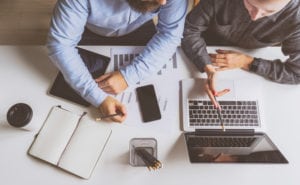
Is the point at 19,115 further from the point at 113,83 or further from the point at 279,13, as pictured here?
the point at 279,13

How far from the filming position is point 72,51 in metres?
1.17

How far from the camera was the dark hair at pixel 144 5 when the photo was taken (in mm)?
1020

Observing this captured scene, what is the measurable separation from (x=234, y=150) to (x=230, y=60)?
35 cm

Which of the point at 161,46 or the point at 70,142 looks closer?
the point at 70,142

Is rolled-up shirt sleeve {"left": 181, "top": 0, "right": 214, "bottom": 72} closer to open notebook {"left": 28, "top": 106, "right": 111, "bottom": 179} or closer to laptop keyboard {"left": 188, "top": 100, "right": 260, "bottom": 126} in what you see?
laptop keyboard {"left": 188, "top": 100, "right": 260, "bottom": 126}

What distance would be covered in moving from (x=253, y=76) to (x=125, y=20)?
1.67 feet

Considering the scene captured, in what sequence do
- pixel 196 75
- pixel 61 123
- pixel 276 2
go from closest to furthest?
pixel 276 2 → pixel 61 123 → pixel 196 75

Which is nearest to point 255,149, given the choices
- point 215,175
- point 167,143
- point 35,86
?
point 215,175

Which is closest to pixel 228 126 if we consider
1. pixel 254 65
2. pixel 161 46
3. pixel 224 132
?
pixel 224 132

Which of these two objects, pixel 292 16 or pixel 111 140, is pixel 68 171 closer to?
pixel 111 140

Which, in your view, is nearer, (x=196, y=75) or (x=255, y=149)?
(x=255, y=149)

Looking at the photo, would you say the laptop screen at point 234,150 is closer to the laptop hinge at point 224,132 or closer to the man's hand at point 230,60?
the laptop hinge at point 224,132

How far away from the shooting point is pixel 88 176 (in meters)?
1.10

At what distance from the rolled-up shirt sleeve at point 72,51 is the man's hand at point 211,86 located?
14.2 inches
